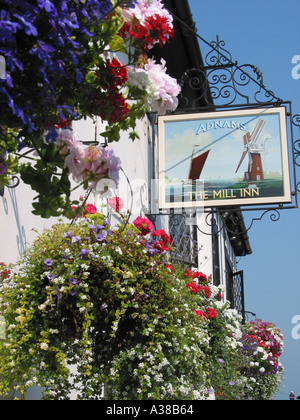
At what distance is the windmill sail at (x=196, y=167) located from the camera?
22.5 feet

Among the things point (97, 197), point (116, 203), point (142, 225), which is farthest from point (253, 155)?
point (142, 225)

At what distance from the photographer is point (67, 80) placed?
6.04 ft

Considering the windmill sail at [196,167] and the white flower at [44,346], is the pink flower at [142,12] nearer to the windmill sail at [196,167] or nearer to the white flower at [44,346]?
the white flower at [44,346]

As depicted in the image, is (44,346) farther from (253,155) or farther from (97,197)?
(253,155)

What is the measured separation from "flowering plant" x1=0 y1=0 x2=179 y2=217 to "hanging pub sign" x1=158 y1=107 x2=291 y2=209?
441 cm

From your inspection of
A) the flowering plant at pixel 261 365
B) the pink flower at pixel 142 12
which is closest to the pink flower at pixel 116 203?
the pink flower at pixel 142 12

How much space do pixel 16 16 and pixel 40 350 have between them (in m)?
1.97

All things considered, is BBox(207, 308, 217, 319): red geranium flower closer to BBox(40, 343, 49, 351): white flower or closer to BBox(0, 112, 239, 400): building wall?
BBox(0, 112, 239, 400): building wall

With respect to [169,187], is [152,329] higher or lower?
lower

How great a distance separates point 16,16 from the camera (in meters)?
1.47

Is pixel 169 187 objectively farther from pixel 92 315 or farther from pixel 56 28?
pixel 56 28

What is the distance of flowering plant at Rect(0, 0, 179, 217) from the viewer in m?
1.58
